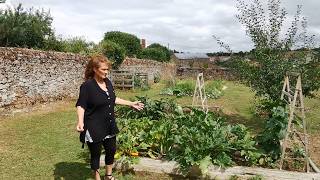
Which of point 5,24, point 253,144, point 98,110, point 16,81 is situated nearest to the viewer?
point 98,110

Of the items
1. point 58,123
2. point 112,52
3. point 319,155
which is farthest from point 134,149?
point 112,52

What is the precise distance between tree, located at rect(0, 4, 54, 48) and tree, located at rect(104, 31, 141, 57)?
38.2ft

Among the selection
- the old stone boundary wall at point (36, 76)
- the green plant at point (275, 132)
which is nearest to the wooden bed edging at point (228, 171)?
the green plant at point (275, 132)

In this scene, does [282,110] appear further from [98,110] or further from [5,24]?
[5,24]

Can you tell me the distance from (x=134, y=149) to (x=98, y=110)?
5.07ft

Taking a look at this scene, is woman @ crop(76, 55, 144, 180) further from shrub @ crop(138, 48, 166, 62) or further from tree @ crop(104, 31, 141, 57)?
shrub @ crop(138, 48, 166, 62)

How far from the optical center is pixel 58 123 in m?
10.9

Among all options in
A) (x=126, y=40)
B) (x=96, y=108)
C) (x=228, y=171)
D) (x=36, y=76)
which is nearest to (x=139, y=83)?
(x=36, y=76)

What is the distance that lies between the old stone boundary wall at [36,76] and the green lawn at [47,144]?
54cm

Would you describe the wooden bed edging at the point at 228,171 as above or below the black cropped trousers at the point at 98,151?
below

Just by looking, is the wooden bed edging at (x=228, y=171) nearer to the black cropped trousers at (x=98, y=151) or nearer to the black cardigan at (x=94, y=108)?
the black cropped trousers at (x=98, y=151)

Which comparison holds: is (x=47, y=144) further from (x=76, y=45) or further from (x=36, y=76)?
(x=76, y=45)

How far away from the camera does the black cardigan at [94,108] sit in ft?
16.7

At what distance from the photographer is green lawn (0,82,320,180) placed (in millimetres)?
6396
